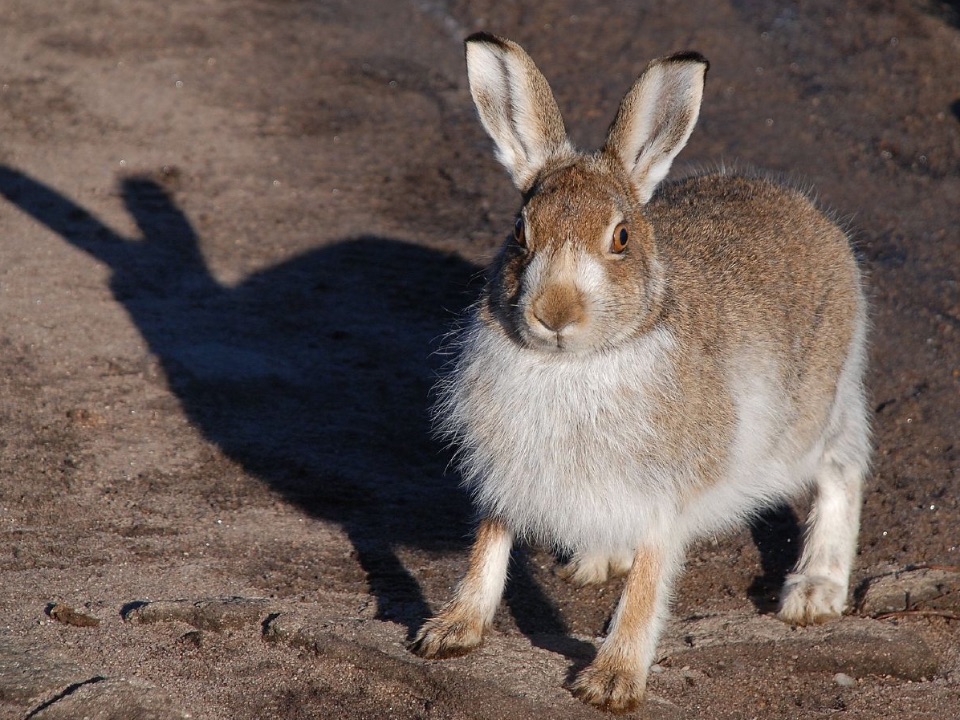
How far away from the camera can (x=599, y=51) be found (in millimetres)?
9875

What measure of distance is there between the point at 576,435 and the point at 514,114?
1148mm

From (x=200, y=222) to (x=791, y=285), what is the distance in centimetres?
Answer: 412

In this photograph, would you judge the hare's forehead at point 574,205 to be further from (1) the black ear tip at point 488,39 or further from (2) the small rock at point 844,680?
(2) the small rock at point 844,680

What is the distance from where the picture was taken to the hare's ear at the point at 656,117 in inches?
161

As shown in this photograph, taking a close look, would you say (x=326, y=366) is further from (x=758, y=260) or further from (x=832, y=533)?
(x=832, y=533)

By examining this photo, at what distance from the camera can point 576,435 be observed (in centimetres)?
396

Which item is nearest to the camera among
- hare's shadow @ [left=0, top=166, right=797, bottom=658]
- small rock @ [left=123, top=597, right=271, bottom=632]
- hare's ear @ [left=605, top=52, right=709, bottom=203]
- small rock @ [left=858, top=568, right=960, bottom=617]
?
hare's ear @ [left=605, top=52, right=709, bottom=203]

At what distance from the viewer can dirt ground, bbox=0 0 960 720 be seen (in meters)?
4.16

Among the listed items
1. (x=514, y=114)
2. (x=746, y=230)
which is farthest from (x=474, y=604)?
(x=746, y=230)

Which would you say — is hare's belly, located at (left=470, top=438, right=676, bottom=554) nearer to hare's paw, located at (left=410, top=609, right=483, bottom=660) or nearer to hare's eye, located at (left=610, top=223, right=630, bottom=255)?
hare's paw, located at (left=410, top=609, right=483, bottom=660)

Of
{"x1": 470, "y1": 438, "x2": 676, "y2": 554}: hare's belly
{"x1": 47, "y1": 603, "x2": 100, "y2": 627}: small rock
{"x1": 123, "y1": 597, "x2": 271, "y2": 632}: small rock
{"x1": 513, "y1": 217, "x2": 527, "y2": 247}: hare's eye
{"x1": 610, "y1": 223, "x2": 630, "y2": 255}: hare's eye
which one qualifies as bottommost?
{"x1": 47, "y1": 603, "x2": 100, "y2": 627}: small rock

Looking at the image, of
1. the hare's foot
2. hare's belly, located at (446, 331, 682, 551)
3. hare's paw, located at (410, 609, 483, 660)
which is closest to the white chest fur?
hare's belly, located at (446, 331, 682, 551)

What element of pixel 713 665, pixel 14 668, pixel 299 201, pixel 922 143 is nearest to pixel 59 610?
pixel 14 668

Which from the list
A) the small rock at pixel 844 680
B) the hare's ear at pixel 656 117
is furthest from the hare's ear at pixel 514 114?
the small rock at pixel 844 680
